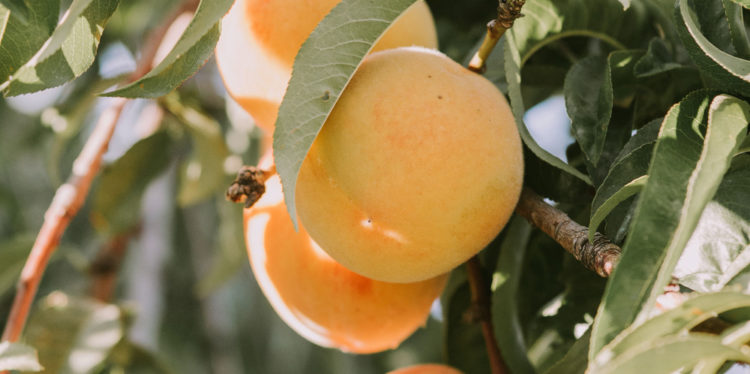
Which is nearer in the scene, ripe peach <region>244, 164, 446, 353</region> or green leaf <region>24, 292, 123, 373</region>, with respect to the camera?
ripe peach <region>244, 164, 446, 353</region>

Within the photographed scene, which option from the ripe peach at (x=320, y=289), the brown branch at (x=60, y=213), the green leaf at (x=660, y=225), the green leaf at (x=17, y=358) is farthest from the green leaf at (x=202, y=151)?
the green leaf at (x=660, y=225)

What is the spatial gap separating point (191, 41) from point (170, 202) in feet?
3.98

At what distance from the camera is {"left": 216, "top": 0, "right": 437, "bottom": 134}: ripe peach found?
708 millimetres

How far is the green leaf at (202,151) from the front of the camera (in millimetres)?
Result: 1308

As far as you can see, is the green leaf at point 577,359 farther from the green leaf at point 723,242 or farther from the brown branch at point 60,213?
the brown branch at point 60,213

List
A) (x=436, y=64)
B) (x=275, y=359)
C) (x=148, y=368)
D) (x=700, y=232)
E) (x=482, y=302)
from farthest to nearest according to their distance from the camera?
1. (x=275, y=359)
2. (x=148, y=368)
3. (x=482, y=302)
4. (x=436, y=64)
5. (x=700, y=232)

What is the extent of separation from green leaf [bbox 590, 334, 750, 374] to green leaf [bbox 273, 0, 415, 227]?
260 millimetres

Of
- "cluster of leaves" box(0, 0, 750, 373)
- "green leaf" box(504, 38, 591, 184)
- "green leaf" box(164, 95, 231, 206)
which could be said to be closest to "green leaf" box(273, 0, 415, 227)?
"cluster of leaves" box(0, 0, 750, 373)

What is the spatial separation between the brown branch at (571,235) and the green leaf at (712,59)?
0.52 feet

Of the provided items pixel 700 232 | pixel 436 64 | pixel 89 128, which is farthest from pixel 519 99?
pixel 89 128

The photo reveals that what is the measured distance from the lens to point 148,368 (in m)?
1.19

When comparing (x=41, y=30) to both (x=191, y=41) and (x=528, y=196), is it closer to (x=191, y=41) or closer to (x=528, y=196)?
(x=191, y=41)

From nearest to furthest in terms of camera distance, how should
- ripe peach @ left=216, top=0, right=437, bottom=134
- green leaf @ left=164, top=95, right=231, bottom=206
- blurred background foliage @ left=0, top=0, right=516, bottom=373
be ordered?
1. ripe peach @ left=216, top=0, right=437, bottom=134
2. blurred background foliage @ left=0, top=0, right=516, bottom=373
3. green leaf @ left=164, top=95, right=231, bottom=206

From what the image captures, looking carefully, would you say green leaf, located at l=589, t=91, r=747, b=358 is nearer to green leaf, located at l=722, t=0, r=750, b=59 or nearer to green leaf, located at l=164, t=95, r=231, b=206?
green leaf, located at l=722, t=0, r=750, b=59
